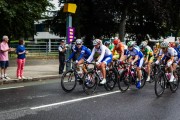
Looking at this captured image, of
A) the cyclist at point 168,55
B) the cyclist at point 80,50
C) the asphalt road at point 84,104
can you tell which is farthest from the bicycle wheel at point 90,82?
the cyclist at point 168,55

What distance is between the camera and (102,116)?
8250 mm

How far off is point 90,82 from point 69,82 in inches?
28.7

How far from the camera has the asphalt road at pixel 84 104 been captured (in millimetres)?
8273

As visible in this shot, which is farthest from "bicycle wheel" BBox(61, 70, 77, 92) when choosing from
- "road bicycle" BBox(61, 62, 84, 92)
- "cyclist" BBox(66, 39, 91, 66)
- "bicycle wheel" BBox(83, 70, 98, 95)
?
"cyclist" BBox(66, 39, 91, 66)

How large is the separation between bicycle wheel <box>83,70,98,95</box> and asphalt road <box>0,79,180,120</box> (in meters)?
0.24

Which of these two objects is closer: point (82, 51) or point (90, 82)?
point (90, 82)

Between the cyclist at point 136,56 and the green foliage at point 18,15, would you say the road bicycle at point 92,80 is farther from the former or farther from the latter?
the green foliage at point 18,15

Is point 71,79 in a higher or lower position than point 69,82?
higher

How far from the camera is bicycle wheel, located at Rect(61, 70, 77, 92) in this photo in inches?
471

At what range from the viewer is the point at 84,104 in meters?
9.84

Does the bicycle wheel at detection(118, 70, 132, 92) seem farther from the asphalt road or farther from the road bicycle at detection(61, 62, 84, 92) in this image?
the road bicycle at detection(61, 62, 84, 92)

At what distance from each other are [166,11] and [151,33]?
12.8 meters

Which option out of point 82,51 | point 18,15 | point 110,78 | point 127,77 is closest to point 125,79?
point 127,77

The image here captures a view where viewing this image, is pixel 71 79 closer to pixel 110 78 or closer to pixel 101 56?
pixel 101 56
